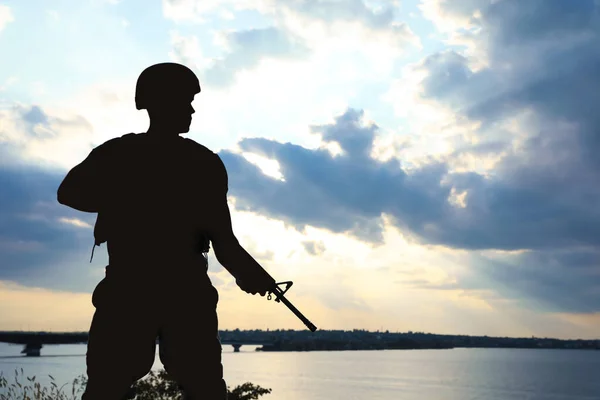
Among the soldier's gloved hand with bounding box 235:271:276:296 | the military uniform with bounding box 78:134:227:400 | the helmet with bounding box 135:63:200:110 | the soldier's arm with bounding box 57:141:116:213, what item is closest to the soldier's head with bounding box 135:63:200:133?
the helmet with bounding box 135:63:200:110

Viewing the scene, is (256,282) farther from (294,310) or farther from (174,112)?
(174,112)

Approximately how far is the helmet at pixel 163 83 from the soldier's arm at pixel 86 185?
57cm

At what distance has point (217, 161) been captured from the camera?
5.42 meters

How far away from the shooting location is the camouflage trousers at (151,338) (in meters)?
4.84

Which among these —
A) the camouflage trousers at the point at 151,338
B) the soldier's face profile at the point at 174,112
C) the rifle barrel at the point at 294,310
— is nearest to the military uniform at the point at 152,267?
the camouflage trousers at the point at 151,338

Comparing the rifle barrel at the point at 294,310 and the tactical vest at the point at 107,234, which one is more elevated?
the tactical vest at the point at 107,234

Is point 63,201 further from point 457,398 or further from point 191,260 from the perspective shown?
point 457,398

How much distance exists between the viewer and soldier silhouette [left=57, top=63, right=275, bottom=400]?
16.0 ft

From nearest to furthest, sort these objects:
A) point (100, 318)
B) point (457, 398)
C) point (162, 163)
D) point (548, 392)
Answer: point (100, 318) → point (162, 163) → point (457, 398) → point (548, 392)

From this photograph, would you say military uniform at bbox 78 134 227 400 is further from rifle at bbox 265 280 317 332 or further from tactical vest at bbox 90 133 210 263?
rifle at bbox 265 280 317 332

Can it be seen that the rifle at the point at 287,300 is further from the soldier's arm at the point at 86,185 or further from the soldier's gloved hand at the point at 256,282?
the soldier's arm at the point at 86,185

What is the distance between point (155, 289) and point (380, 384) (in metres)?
125

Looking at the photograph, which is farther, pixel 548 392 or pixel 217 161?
pixel 548 392

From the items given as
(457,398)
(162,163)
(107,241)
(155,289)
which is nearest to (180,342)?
(155,289)
